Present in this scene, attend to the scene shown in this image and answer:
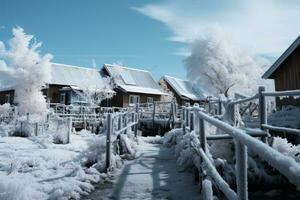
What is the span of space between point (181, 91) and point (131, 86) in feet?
28.6

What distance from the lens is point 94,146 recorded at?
7.62 metres

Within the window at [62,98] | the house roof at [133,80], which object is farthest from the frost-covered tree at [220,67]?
the window at [62,98]

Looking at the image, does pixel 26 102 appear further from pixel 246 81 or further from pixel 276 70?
pixel 246 81

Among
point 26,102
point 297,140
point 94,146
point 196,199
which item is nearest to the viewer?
point 196,199

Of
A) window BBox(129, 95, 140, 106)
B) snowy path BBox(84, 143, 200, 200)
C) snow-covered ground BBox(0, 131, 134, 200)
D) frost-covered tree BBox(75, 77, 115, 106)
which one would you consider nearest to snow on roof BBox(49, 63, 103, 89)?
frost-covered tree BBox(75, 77, 115, 106)

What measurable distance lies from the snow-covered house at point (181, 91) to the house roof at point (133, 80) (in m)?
3.17

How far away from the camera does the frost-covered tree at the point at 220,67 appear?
5309 cm

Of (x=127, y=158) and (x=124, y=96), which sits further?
(x=124, y=96)

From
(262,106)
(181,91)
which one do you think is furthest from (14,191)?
(181,91)

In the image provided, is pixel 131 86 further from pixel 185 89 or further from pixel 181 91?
pixel 185 89

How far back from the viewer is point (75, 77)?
39.5m

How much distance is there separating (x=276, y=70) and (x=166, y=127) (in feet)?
23.3

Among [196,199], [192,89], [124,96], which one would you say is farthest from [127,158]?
[192,89]

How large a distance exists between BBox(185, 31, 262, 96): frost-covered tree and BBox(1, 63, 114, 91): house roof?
61.2 feet
